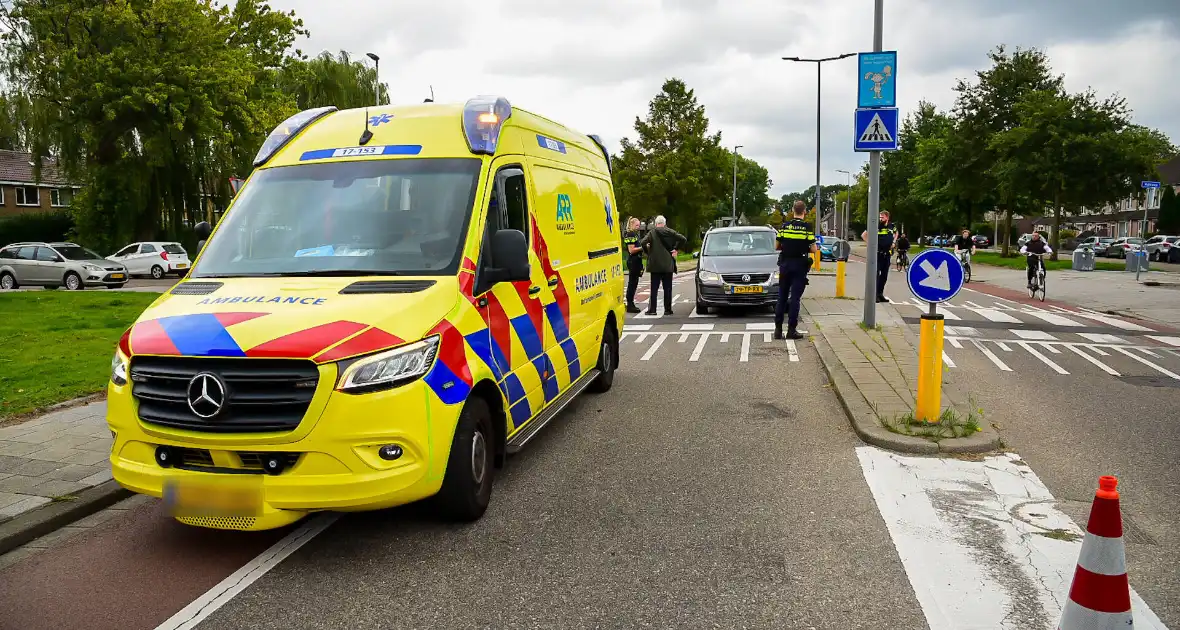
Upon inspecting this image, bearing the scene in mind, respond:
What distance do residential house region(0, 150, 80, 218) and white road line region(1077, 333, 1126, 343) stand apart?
178 feet

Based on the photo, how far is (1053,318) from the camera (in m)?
14.9

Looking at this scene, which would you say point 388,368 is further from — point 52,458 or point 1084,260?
point 1084,260

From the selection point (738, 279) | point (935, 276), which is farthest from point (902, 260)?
point (935, 276)

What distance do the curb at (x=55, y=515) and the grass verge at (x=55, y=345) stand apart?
2.70 m

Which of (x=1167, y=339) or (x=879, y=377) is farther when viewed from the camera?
(x=1167, y=339)

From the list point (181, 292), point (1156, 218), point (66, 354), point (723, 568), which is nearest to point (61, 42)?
point (66, 354)

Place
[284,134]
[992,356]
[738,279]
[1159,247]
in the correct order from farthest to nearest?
1. [1159,247]
2. [738,279]
3. [992,356]
4. [284,134]

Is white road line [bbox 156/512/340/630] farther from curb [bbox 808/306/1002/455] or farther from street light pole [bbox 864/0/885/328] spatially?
street light pole [bbox 864/0/885/328]

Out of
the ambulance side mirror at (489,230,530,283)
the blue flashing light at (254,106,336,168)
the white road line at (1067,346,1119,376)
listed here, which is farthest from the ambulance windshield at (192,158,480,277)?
the white road line at (1067,346,1119,376)

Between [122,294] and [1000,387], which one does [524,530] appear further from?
[122,294]

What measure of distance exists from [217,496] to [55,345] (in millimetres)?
8817

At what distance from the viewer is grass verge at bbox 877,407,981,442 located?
6.26 m

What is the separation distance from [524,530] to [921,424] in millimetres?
3473

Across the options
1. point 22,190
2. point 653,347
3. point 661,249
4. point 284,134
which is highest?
point 22,190
